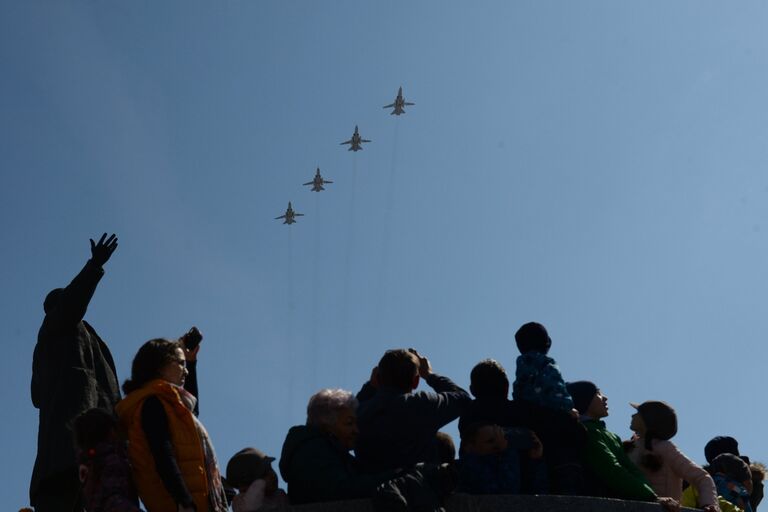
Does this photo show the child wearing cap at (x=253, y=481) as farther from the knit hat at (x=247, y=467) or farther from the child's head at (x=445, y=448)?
the child's head at (x=445, y=448)

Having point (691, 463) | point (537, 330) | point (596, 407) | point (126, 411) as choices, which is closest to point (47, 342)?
point (126, 411)

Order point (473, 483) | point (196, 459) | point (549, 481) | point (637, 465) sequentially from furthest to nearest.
A: point (637, 465)
point (549, 481)
point (473, 483)
point (196, 459)

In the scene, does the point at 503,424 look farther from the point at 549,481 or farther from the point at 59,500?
the point at 59,500

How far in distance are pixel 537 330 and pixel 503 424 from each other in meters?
1.00

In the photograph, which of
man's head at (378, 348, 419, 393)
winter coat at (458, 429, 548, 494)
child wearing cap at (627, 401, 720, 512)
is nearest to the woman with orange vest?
man's head at (378, 348, 419, 393)

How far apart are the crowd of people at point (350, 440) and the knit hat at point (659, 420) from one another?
0.01 m

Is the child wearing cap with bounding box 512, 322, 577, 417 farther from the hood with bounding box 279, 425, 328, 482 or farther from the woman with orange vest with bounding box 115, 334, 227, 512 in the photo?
the woman with orange vest with bounding box 115, 334, 227, 512

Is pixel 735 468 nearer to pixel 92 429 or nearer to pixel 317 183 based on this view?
pixel 92 429

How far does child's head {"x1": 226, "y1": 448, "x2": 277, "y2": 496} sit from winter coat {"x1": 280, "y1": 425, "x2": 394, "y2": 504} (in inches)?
13.9

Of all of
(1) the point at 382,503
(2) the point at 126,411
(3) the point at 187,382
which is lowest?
(1) the point at 382,503

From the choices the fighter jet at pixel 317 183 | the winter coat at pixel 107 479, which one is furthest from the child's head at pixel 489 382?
the fighter jet at pixel 317 183

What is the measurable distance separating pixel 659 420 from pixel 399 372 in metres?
2.69

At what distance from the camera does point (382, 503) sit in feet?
25.9

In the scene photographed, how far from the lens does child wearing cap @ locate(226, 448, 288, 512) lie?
8828mm
